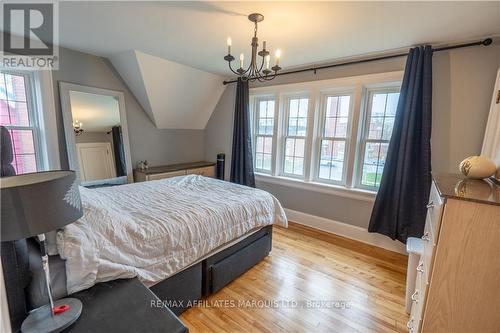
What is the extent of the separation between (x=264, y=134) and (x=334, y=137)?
3.99 ft

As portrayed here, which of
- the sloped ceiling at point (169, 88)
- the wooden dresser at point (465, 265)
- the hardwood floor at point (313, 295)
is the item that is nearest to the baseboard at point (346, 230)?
the hardwood floor at point (313, 295)

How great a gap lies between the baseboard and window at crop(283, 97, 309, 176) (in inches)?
27.0

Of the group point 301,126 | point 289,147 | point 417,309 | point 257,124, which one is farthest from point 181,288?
point 257,124

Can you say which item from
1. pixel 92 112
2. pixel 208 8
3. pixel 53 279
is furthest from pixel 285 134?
pixel 53 279

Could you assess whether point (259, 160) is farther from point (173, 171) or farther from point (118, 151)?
point (118, 151)

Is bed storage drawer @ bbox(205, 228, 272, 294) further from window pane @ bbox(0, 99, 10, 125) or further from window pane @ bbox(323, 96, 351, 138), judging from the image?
window pane @ bbox(0, 99, 10, 125)

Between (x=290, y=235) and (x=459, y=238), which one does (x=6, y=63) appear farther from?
(x=459, y=238)

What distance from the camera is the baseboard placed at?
110 inches

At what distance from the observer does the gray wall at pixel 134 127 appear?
111 inches

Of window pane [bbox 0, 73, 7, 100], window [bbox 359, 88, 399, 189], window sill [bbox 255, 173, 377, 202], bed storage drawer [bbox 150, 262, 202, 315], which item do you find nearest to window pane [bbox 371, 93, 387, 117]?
window [bbox 359, 88, 399, 189]

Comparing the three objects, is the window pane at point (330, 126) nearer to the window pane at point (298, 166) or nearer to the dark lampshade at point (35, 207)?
the window pane at point (298, 166)

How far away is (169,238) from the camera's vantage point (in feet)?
5.19

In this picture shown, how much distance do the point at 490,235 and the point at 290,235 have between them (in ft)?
7.60

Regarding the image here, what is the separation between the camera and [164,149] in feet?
13.3
